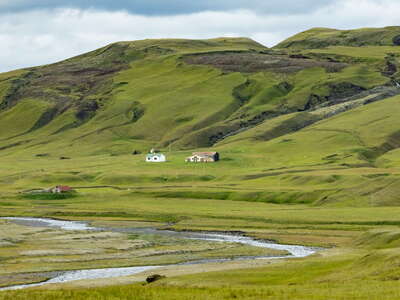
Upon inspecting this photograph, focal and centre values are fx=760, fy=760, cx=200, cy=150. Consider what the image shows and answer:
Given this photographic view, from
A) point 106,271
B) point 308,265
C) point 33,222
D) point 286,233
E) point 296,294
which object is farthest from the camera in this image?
point 33,222

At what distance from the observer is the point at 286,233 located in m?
127

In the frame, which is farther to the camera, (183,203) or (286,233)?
(183,203)

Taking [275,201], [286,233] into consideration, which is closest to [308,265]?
[286,233]

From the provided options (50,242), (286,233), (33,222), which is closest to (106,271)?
(50,242)

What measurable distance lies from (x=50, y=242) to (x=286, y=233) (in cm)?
3869

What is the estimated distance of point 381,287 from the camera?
5359 centimetres

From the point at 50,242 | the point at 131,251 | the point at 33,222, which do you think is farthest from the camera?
the point at 33,222

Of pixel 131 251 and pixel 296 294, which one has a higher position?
pixel 296 294

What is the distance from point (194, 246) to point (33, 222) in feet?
175

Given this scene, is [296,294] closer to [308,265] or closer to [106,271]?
[308,265]

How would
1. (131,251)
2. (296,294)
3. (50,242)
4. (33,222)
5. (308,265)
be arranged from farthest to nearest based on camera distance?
(33,222) < (50,242) < (131,251) < (308,265) < (296,294)

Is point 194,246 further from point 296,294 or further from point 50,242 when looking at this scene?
point 296,294

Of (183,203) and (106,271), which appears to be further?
(183,203)

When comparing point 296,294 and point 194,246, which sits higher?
point 296,294
